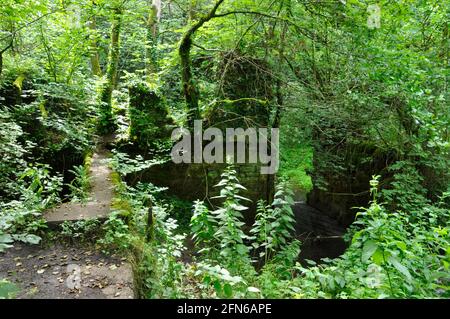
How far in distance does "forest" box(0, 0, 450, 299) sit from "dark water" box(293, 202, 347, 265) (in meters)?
0.08

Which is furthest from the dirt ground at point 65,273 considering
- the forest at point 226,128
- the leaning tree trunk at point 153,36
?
the leaning tree trunk at point 153,36

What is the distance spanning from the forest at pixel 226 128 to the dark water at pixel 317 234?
81 mm

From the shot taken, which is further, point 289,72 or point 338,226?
point 338,226

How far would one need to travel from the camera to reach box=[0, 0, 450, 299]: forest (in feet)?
13.3

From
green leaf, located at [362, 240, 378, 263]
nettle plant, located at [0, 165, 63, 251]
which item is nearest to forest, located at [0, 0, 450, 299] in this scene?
nettle plant, located at [0, 165, 63, 251]

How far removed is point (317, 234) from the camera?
872cm

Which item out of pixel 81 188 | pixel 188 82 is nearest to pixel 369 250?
pixel 81 188

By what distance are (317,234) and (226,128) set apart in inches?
166

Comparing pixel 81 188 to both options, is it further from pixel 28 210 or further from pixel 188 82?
pixel 188 82

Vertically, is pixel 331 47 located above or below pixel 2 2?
below
